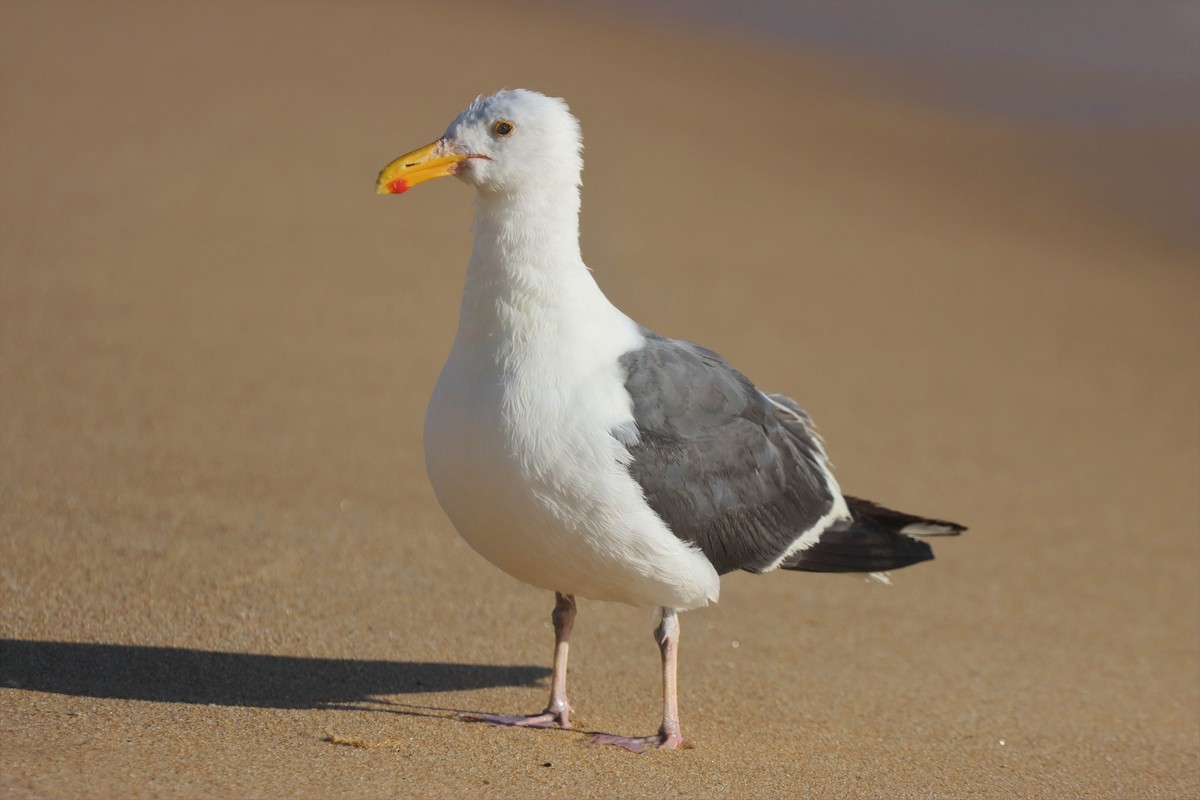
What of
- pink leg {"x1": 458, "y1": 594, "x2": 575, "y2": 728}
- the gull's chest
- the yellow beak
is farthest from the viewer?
pink leg {"x1": 458, "y1": 594, "x2": 575, "y2": 728}

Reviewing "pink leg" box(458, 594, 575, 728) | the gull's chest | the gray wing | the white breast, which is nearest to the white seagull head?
the white breast

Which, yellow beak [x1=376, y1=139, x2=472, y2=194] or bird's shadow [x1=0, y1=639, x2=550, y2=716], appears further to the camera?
bird's shadow [x1=0, y1=639, x2=550, y2=716]

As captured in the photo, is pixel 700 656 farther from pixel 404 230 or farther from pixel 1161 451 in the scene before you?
pixel 404 230

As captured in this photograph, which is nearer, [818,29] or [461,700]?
[461,700]

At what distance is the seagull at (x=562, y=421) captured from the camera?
4129 mm

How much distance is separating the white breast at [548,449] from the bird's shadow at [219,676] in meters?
0.82

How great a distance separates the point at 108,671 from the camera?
4.67 meters

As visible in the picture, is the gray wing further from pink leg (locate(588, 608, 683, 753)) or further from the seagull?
pink leg (locate(588, 608, 683, 753))

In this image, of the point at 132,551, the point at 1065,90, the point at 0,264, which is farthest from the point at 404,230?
the point at 1065,90

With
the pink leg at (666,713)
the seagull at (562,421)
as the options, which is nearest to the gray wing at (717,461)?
the seagull at (562,421)

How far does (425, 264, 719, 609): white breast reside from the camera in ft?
13.5

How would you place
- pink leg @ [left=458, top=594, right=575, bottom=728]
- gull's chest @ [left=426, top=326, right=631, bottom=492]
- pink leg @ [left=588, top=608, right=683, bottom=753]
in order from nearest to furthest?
gull's chest @ [left=426, top=326, right=631, bottom=492] < pink leg @ [left=588, top=608, right=683, bottom=753] < pink leg @ [left=458, top=594, right=575, bottom=728]

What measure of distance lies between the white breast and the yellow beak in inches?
14.6

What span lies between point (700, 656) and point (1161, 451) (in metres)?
4.29
